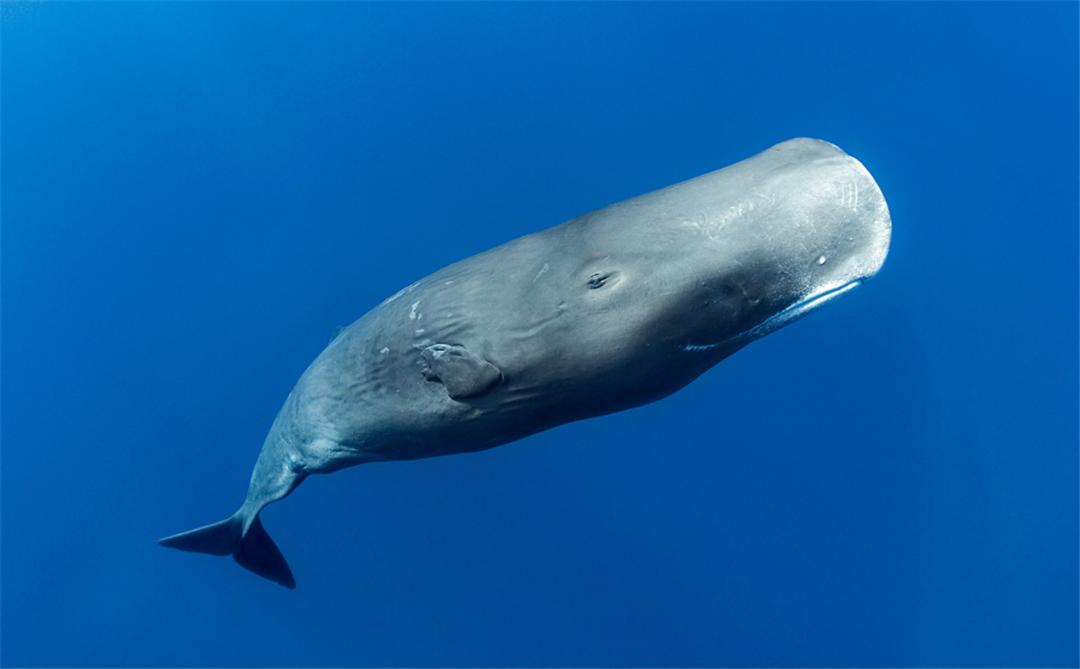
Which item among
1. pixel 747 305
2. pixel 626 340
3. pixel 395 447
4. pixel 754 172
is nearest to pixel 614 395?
pixel 626 340

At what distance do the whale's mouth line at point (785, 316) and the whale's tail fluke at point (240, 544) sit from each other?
21.0 feet

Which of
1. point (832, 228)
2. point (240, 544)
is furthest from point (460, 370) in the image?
point (240, 544)

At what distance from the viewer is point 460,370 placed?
5328mm

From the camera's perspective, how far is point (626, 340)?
487 cm

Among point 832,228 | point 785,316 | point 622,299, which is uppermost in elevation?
point 832,228

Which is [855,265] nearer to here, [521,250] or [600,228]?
[600,228]

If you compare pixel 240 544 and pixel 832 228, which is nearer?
pixel 832 228

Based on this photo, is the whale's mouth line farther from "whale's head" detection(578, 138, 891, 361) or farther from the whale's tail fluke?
the whale's tail fluke

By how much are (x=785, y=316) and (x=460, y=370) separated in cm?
219

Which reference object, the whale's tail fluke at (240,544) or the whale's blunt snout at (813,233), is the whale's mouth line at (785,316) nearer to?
the whale's blunt snout at (813,233)

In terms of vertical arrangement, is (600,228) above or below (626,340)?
above

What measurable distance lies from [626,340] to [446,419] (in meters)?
1.66

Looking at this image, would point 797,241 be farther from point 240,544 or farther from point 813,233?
point 240,544

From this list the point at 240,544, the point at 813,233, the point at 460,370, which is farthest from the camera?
the point at 240,544
